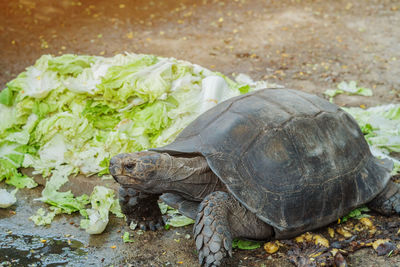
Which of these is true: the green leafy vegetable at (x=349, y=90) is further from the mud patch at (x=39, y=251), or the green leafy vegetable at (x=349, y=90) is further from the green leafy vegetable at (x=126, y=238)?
the mud patch at (x=39, y=251)

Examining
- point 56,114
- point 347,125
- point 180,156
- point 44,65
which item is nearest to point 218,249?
point 180,156

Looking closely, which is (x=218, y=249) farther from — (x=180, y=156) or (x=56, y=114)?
(x=56, y=114)

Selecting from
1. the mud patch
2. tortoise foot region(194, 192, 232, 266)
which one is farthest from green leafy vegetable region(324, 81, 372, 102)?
the mud patch

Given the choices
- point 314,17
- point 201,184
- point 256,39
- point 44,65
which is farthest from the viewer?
point 314,17

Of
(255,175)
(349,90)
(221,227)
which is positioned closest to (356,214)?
(255,175)

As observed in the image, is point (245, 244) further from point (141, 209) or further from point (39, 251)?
point (39, 251)

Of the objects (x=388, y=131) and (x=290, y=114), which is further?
(x=388, y=131)

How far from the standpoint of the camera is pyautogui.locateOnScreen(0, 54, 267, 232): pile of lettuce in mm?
5888

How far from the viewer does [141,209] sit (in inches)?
183

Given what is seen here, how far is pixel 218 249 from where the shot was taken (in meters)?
3.74

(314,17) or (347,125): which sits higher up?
(347,125)

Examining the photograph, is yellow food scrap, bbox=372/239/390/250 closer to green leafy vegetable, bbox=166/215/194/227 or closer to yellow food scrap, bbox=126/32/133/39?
green leafy vegetable, bbox=166/215/194/227

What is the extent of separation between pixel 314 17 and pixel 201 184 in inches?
345

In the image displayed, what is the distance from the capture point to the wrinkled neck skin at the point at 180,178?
4035 millimetres
